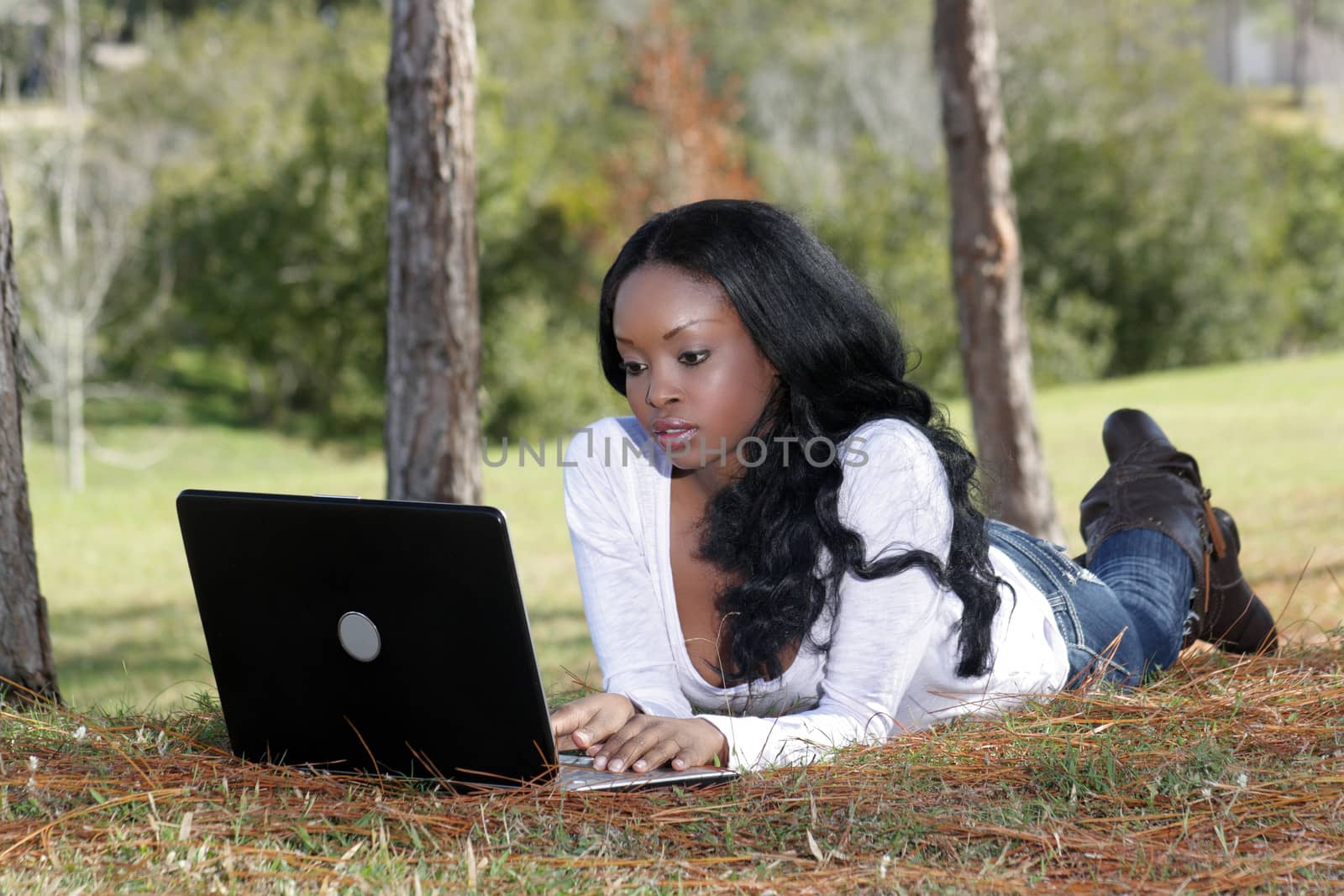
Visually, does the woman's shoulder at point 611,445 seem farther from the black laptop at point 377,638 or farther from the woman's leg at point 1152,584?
the woman's leg at point 1152,584

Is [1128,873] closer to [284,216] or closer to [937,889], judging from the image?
[937,889]

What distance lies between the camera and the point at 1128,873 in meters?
1.82

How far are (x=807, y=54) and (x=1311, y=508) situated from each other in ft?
71.7

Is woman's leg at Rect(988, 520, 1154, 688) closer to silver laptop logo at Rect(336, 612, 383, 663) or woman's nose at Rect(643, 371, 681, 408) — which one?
woman's nose at Rect(643, 371, 681, 408)

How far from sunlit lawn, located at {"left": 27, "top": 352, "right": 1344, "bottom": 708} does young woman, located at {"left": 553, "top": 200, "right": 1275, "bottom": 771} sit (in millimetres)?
956

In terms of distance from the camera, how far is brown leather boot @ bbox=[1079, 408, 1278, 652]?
3432 millimetres

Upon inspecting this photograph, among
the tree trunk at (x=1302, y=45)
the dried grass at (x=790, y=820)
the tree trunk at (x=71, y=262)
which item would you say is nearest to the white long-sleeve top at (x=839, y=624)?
the dried grass at (x=790, y=820)

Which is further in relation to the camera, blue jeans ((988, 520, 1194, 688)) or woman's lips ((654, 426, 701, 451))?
blue jeans ((988, 520, 1194, 688))

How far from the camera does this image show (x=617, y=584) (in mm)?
2797

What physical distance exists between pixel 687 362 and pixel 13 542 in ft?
5.45

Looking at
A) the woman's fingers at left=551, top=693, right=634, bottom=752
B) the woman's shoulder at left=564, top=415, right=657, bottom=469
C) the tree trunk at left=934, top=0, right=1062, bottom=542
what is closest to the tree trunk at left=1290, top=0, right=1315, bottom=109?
the tree trunk at left=934, top=0, right=1062, bottom=542

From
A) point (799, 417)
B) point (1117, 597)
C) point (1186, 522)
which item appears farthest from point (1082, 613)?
point (799, 417)

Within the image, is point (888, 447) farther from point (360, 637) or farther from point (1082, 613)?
point (360, 637)

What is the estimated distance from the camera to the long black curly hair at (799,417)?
2.51 m
